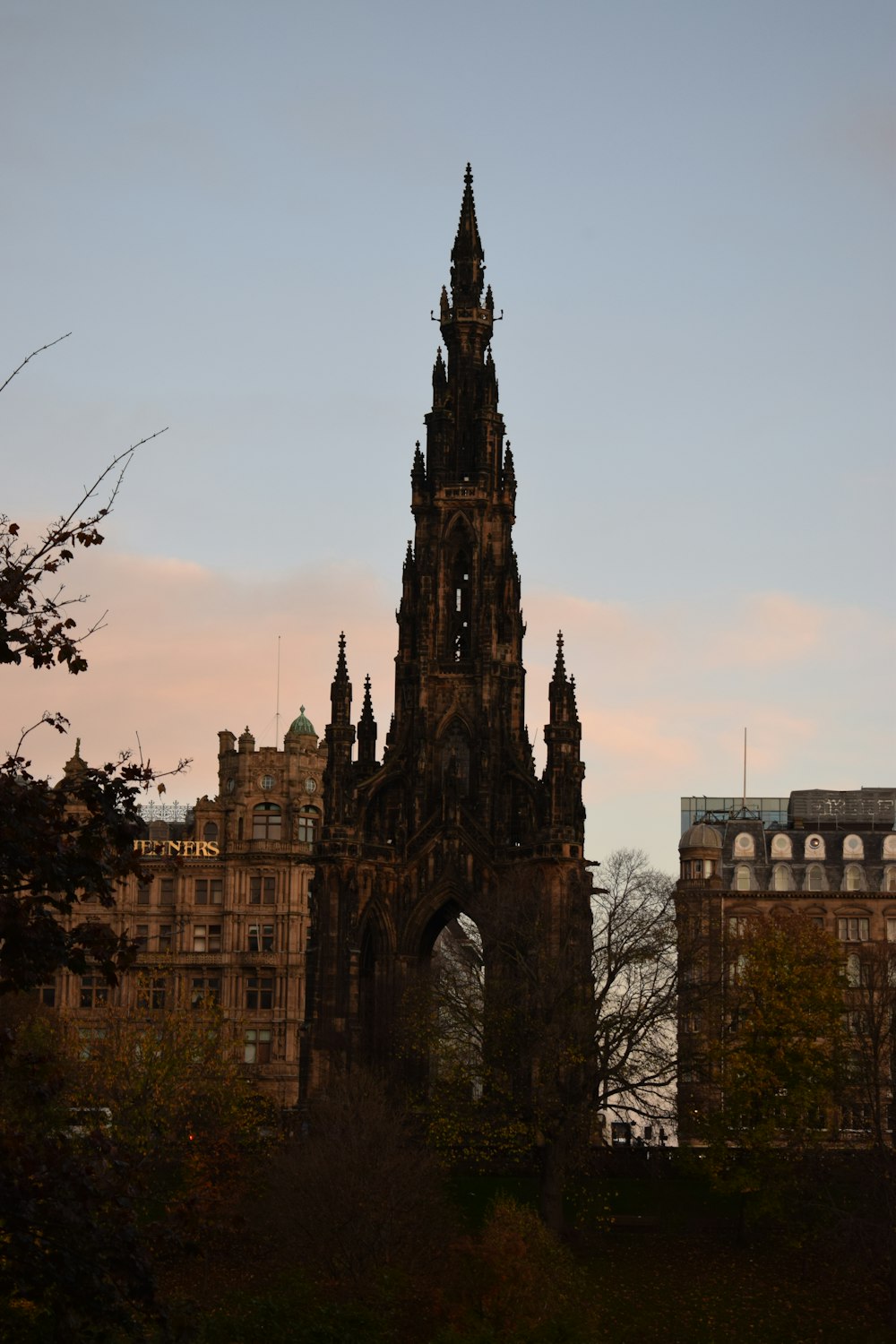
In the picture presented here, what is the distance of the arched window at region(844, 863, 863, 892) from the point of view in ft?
407

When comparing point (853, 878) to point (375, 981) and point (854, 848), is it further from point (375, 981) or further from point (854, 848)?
point (375, 981)

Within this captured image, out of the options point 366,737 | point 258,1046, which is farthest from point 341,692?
point 258,1046

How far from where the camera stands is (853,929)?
12300cm

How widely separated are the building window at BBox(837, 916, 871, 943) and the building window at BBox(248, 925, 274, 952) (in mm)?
35868

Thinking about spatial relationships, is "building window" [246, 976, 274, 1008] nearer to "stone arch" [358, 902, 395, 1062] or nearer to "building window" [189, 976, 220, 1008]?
"building window" [189, 976, 220, 1008]

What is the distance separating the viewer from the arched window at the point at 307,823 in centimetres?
11456

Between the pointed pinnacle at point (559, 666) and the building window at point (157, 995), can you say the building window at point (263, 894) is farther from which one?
the pointed pinnacle at point (559, 666)

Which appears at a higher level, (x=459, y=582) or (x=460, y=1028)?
(x=459, y=582)

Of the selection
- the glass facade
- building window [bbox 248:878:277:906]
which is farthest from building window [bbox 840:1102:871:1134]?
the glass facade

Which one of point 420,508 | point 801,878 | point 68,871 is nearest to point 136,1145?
point 68,871

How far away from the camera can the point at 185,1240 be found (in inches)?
811

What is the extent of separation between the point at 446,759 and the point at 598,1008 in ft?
65.5

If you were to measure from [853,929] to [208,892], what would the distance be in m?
40.6

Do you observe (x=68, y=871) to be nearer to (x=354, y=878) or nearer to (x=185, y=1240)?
(x=185, y=1240)
